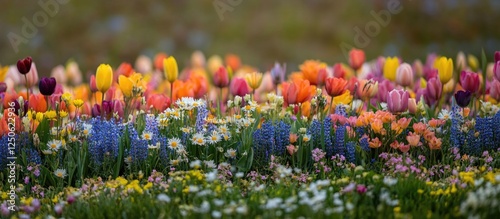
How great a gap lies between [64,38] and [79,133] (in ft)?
19.9

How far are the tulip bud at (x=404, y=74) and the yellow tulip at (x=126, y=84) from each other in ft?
6.03

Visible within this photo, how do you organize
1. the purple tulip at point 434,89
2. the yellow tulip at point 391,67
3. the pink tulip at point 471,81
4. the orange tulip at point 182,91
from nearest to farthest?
the pink tulip at point 471,81
the purple tulip at point 434,89
the orange tulip at point 182,91
the yellow tulip at point 391,67

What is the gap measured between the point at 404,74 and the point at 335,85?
922 mm

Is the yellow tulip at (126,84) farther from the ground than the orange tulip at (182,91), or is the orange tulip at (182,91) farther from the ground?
the orange tulip at (182,91)

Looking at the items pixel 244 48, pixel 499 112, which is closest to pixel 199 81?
pixel 499 112

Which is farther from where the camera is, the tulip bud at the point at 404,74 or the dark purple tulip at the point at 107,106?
the tulip bud at the point at 404,74

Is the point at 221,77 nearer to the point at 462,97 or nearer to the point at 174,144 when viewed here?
the point at 174,144

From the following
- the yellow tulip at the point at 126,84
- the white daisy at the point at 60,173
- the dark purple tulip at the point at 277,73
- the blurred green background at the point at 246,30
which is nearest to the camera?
the white daisy at the point at 60,173

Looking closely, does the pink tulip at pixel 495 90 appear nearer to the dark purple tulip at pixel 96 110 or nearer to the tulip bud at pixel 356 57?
the tulip bud at pixel 356 57

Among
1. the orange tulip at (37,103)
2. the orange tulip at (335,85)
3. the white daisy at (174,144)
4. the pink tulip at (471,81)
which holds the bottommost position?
the white daisy at (174,144)

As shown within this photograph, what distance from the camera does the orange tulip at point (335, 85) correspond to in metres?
4.39

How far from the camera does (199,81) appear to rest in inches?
205

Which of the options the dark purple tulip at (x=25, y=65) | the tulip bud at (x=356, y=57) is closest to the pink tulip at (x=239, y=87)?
the tulip bud at (x=356, y=57)

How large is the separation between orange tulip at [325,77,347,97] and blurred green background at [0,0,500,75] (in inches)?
205
